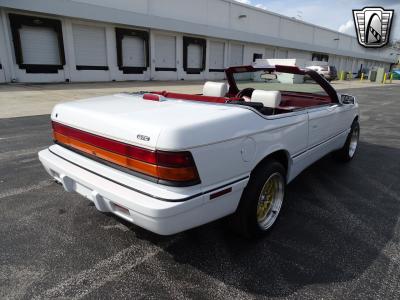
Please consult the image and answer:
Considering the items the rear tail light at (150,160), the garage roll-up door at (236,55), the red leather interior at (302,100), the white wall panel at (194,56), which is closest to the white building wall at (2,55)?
the white wall panel at (194,56)

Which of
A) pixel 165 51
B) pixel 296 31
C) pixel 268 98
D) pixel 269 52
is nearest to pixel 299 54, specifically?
pixel 296 31

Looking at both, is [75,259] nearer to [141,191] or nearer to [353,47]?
[141,191]

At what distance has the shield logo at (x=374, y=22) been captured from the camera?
21641mm

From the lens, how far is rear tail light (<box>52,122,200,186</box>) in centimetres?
200

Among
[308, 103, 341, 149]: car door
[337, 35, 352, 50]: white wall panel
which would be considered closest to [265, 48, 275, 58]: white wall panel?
[337, 35, 352, 50]: white wall panel

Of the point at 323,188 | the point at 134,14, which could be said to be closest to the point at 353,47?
the point at 134,14

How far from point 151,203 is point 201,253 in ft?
2.90

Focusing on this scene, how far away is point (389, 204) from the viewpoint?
368cm

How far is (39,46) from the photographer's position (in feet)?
54.8

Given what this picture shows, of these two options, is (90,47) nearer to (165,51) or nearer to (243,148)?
(165,51)

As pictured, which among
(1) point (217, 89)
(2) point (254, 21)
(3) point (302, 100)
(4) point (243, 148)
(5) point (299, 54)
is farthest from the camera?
(5) point (299, 54)

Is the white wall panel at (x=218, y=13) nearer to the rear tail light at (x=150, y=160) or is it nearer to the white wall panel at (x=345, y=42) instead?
the rear tail light at (x=150, y=160)

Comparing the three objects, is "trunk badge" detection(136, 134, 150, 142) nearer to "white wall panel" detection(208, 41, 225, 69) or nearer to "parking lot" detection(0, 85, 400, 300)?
"parking lot" detection(0, 85, 400, 300)

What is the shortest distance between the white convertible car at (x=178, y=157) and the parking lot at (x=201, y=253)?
339mm
